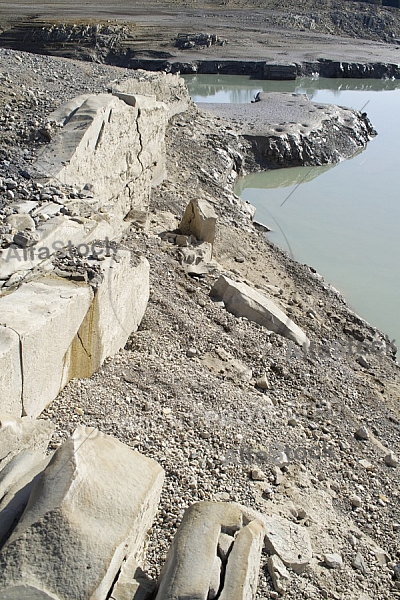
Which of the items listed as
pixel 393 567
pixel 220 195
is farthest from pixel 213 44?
pixel 393 567

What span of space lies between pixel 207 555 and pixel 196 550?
5cm

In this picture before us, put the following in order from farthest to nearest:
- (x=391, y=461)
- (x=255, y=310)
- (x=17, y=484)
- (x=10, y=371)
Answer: (x=255, y=310), (x=391, y=461), (x=10, y=371), (x=17, y=484)

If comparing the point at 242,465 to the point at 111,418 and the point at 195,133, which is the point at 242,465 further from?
the point at 195,133

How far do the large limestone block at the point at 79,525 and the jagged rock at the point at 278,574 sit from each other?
0.72m

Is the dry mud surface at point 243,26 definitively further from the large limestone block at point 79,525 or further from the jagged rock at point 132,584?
the jagged rock at point 132,584

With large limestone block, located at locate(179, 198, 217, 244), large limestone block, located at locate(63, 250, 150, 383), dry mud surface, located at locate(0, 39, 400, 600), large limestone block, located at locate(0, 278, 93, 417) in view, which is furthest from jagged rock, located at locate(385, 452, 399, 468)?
large limestone block, located at locate(179, 198, 217, 244)

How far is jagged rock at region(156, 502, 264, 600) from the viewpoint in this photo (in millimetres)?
2396

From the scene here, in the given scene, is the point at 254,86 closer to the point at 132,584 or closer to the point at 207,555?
the point at 207,555

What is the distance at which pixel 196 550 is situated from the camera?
8.41 feet

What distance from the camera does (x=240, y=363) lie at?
17.7ft

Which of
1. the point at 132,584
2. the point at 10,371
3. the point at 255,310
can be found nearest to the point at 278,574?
the point at 132,584

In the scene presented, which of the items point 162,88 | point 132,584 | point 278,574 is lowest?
point 278,574

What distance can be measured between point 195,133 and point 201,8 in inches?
1002

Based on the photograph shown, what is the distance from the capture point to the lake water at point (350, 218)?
29.8 feet
